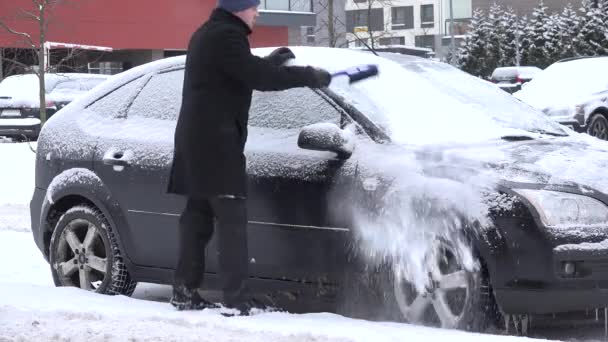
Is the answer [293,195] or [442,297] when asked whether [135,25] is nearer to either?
[293,195]

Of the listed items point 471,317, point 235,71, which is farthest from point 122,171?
point 471,317

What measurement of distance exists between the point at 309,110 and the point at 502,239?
4.49ft

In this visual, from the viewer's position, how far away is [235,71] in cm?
521

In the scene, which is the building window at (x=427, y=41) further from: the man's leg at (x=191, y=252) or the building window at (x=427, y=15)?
the man's leg at (x=191, y=252)

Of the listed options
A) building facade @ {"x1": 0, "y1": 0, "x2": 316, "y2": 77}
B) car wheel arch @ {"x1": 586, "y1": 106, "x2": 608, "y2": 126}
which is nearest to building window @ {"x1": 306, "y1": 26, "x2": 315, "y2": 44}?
building facade @ {"x1": 0, "y1": 0, "x2": 316, "y2": 77}

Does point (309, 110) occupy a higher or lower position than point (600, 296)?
higher

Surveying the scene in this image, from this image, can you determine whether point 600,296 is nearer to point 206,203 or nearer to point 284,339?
point 284,339

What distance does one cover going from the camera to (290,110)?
5906 millimetres

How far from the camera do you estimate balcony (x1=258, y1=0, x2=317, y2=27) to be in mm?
45688

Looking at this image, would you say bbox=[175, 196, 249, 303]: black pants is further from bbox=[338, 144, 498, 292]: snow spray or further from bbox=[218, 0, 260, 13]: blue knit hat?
bbox=[218, 0, 260, 13]: blue knit hat

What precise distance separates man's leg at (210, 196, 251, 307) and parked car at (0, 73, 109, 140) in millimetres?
18992

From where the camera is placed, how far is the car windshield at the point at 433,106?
5.62 meters

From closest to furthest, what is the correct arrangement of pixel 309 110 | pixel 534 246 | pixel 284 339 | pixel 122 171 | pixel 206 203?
pixel 284 339
pixel 534 246
pixel 206 203
pixel 309 110
pixel 122 171

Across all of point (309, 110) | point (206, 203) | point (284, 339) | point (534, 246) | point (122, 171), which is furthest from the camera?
point (122, 171)
